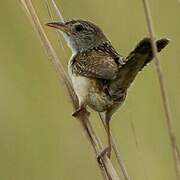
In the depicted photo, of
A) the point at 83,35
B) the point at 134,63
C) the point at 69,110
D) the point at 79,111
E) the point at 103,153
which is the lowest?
→ the point at 69,110

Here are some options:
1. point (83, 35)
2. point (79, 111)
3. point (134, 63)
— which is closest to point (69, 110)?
point (83, 35)

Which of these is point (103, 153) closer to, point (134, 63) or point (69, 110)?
point (134, 63)

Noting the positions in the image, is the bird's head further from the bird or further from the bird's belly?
the bird's belly

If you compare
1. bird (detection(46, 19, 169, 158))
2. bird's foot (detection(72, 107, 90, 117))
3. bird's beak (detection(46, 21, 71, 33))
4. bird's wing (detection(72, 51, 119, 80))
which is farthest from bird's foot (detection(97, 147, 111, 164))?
bird's beak (detection(46, 21, 71, 33))

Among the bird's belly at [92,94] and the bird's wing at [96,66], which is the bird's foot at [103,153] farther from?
the bird's wing at [96,66]

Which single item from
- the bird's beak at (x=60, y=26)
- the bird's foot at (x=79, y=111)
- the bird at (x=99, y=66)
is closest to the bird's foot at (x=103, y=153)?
the bird at (x=99, y=66)

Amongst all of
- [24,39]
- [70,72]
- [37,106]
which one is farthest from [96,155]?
[24,39]

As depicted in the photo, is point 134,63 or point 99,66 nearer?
point 134,63

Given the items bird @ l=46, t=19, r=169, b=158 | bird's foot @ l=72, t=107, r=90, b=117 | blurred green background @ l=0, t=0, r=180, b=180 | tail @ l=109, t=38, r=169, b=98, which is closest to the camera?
tail @ l=109, t=38, r=169, b=98
